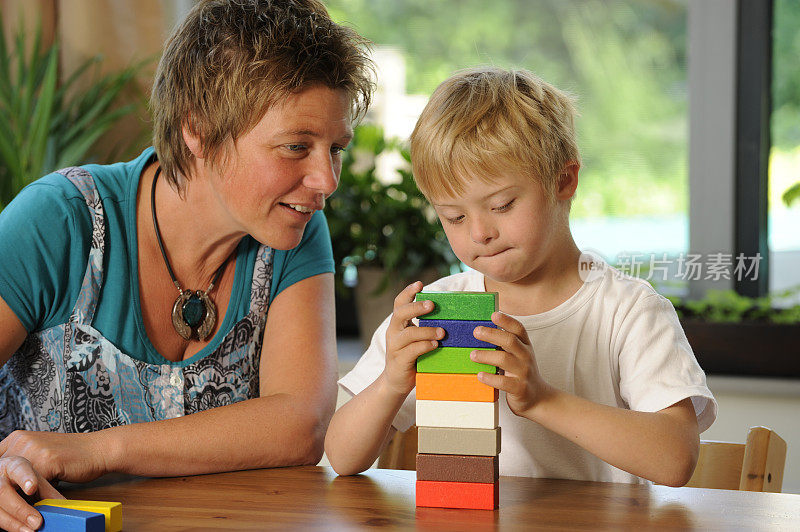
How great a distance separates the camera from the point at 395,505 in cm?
119

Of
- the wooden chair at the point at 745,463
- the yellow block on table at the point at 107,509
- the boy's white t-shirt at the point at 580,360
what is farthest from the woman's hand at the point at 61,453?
the wooden chair at the point at 745,463

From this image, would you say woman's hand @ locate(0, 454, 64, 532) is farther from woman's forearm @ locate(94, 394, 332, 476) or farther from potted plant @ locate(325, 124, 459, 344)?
potted plant @ locate(325, 124, 459, 344)

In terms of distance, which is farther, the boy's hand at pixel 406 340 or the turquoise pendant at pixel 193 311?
the turquoise pendant at pixel 193 311

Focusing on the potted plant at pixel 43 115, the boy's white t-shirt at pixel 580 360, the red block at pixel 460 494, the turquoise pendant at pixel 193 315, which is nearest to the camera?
the red block at pixel 460 494

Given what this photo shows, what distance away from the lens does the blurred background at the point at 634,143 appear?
279 cm

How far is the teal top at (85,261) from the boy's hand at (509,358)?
661 mm

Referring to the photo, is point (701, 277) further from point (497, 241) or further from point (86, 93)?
point (86, 93)

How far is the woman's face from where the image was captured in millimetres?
1513

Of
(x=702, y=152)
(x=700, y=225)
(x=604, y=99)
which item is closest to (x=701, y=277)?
(x=700, y=225)

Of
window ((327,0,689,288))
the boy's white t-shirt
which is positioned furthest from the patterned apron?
window ((327,0,689,288))

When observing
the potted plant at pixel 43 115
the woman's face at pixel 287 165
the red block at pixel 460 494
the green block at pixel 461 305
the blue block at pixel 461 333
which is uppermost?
the potted plant at pixel 43 115

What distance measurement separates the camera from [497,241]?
1355 mm

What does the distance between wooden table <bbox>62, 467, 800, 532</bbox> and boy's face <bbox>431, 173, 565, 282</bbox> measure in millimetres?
358

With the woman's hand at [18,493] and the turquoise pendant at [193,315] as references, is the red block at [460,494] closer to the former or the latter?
the woman's hand at [18,493]
